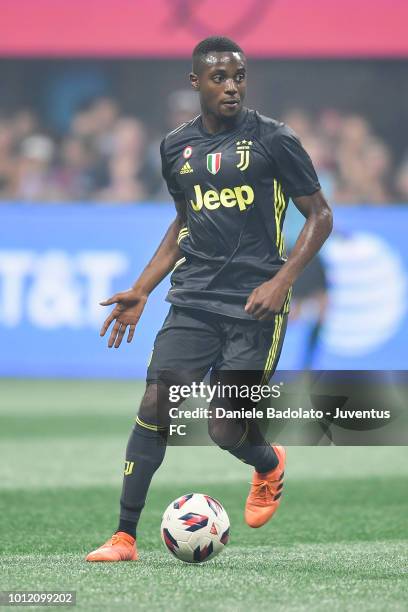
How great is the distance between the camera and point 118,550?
5.12 metres

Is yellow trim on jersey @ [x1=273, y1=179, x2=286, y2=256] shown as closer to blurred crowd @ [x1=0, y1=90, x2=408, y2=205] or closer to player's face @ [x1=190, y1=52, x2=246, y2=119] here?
player's face @ [x1=190, y1=52, x2=246, y2=119]

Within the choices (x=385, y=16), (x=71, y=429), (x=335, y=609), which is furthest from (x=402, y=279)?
(x=335, y=609)

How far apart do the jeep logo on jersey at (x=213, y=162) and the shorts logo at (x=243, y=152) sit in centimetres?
8

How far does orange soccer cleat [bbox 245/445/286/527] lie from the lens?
570 centimetres

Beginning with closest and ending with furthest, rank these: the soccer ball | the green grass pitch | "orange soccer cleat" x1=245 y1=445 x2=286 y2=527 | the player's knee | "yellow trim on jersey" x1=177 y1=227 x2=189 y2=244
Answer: the green grass pitch, the soccer ball, the player's knee, "yellow trim on jersey" x1=177 y1=227 x2=189 y2=244, "orange soccer cleat" x1=245 y1=445 x2=286 y2=527

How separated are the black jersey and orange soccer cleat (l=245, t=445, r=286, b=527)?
0.85 metres

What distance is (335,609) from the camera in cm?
409

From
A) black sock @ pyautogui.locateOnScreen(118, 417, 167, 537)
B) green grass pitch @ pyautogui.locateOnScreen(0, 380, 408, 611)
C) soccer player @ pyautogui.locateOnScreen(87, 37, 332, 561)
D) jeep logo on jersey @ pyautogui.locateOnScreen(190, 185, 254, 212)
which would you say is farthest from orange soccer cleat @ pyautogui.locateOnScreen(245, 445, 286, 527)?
jeep logo on jersey @ pyautogui.locateOnScreen(190, 185, 254, 212)

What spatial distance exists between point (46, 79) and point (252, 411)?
34.5 ft

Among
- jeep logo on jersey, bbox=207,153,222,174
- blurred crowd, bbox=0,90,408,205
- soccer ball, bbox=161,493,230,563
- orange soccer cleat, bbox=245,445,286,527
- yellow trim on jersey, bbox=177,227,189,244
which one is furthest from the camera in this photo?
blurred crowd, bbox=0,90,408,205

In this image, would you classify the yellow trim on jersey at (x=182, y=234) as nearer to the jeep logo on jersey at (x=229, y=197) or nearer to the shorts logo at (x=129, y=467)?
the jeep logo on jersey at (x=229, y=197)

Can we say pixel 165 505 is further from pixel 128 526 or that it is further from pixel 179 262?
pixel 179 262

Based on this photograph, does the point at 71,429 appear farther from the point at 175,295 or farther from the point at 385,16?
the point at 385,16

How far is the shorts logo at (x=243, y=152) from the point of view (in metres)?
5.23
